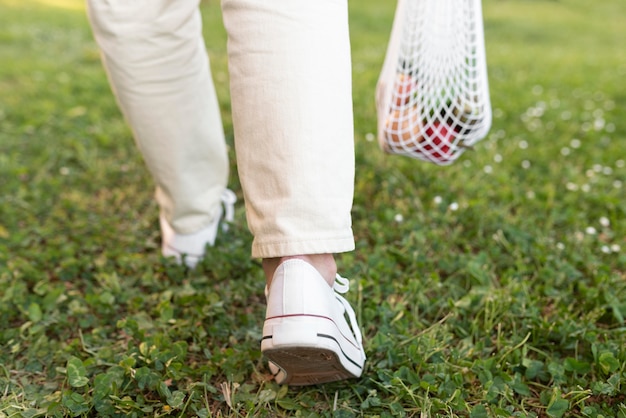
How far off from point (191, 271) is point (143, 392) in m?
0.57

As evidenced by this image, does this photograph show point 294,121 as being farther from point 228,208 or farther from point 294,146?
point 228,208

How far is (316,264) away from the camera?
1187 millimetres

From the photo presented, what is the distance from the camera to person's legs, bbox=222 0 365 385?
1.11m

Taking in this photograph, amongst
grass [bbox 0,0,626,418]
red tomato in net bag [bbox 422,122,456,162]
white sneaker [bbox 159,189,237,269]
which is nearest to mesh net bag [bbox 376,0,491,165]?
red tomato in net bag [bbox 422,122,456,162]

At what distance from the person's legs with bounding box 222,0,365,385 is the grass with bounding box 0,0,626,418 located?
1.13 feet

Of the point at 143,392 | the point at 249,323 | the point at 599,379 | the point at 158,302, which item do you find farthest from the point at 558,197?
the point at 143,392

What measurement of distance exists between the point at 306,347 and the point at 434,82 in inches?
39.0

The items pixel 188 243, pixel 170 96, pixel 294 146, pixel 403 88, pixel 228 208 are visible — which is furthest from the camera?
pixel 228 208

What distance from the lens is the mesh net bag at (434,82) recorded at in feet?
5.71

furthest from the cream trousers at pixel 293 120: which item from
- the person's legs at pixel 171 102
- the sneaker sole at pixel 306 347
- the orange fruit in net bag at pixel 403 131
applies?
the orange fruit in net bag at pixel 403 131

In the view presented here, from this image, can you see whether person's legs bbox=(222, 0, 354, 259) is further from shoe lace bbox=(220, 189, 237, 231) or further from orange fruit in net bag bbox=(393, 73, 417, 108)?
shoe lace bbox=(220, 189, 237, 231)

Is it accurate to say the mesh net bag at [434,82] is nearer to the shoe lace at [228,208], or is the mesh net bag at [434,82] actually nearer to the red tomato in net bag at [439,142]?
the red tomato in net bag at [439,142]

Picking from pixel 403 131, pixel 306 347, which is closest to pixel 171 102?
pixel 403 131

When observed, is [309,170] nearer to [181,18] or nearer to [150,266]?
[181,18]
